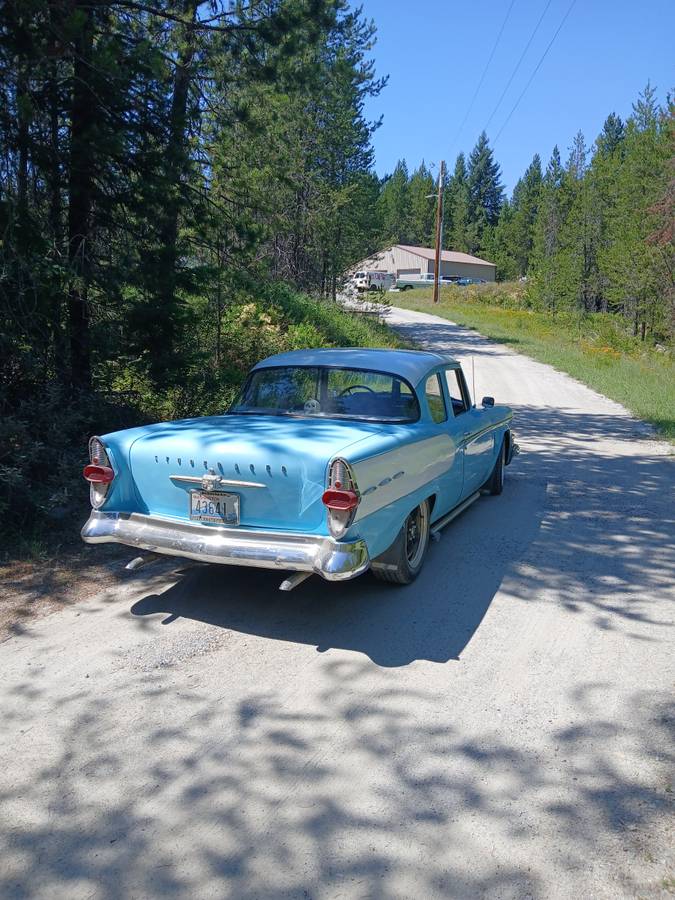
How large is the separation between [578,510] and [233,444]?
163 inches

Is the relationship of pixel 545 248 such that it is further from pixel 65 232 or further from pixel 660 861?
pixel 660 861

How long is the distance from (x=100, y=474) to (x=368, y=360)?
2.18m

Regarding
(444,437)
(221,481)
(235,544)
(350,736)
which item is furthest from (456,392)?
(350,736)

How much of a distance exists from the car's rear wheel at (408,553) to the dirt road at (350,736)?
0.14m

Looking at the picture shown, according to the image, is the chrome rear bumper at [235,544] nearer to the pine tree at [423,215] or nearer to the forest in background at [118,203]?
the forest in background at [118,203]

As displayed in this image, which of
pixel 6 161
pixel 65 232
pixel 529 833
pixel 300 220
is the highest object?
pixel 300 220

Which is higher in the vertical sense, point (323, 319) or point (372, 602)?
point (323, 319)

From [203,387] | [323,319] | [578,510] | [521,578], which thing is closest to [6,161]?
[203,387]

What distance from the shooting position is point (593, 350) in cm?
2784

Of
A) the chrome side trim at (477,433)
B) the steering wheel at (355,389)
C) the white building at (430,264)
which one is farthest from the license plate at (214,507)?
the white building at (430,264)

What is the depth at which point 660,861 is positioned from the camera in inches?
101

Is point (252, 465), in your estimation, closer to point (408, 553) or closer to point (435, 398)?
point (408, 553)

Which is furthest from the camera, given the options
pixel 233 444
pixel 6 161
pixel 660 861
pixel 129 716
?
pixel 6 161

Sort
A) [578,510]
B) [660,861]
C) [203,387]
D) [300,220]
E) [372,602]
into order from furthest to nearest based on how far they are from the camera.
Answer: [300,220] → [203,387] → [578,510] → [372,602] → [660,861]
